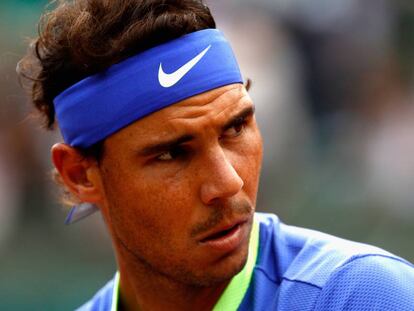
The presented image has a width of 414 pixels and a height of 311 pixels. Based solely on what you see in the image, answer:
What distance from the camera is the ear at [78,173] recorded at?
9.86 ft

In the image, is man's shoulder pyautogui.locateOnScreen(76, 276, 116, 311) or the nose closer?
the nose

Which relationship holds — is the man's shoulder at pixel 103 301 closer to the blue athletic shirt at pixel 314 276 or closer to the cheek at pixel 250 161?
the blue athletic shirt at pixel 314 276

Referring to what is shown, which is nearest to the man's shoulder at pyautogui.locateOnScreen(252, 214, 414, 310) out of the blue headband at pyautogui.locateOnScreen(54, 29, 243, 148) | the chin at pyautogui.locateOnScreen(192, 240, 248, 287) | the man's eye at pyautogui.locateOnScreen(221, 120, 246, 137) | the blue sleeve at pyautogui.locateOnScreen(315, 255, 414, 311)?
the blue sleeve at pyautogui.locateOnScreen(315, 255, 414, 311)

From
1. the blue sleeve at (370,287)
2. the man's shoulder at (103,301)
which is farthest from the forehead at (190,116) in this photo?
the man's shoulder at (103,301)

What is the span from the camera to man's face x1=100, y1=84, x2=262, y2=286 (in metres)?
2.66

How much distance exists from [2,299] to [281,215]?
2354 millimetres

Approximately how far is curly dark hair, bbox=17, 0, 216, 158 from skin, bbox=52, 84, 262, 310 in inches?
8.1

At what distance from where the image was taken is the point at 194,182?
8.77ft

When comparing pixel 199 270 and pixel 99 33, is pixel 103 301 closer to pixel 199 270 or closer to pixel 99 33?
pixel 199 270

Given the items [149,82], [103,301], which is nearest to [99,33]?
[149,82]

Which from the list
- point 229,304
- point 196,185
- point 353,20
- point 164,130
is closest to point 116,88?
point 164,130

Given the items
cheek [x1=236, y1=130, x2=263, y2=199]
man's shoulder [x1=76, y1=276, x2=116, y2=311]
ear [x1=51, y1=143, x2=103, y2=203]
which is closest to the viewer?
cheek [x1=236, y1=130, x2=263, y2=199]

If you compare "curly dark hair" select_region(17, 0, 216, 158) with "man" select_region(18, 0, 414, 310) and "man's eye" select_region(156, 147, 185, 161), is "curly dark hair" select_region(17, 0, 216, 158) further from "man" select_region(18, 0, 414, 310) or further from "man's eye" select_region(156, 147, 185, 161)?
"man's eye" select_region(156, 147, 185, 161)

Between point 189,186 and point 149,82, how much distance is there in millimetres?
373
